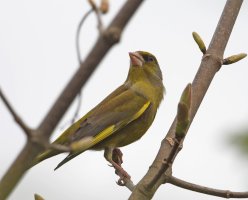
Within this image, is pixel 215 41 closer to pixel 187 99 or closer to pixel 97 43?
pixel 187 99

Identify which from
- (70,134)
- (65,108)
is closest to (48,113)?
(65,108)

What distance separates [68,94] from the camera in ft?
4.38

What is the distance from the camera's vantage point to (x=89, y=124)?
5555 mm

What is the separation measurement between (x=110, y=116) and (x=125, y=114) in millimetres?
142

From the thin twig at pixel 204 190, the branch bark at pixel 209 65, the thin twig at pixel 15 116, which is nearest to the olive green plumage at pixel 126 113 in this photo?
the branch bark at pixel 209 65

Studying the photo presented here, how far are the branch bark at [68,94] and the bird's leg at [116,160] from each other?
311cm

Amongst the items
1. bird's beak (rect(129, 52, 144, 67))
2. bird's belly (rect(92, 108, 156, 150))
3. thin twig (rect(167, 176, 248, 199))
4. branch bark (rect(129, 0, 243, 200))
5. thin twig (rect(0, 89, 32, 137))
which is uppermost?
thin twig (rect(0, 89, 32, 137))

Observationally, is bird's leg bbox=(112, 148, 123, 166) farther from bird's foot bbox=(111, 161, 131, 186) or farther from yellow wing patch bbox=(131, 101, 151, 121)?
yellow wing patch bbox=(131, 101, 151, 121)

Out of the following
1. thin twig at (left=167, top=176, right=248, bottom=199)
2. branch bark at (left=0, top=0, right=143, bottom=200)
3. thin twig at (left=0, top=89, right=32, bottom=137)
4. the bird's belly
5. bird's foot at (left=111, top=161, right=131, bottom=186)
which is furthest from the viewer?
the bird's belly

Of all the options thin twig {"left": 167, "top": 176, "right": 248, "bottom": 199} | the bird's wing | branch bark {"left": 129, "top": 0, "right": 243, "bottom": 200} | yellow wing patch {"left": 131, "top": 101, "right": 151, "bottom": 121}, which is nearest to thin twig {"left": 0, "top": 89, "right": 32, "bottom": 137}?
thin twig {"left": 167, "top": 176, "right": 248, "bottom": 199}

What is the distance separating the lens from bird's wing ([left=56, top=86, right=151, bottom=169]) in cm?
539

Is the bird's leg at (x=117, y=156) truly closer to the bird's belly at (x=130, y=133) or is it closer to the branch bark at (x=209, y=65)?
the bird's belly at (x=130, y=133)

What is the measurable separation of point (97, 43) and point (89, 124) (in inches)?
168

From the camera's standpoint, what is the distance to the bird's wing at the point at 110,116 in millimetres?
5391
